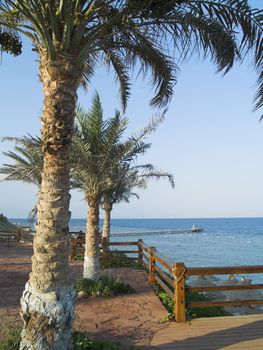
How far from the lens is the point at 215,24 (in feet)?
20.6

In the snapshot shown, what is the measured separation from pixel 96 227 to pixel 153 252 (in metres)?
2.15

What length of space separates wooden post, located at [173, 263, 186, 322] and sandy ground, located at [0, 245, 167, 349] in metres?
0.37

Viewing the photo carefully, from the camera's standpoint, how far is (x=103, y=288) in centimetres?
1055

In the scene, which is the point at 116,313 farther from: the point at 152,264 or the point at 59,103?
the point at 59,103

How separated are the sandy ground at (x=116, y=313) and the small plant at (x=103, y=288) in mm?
306

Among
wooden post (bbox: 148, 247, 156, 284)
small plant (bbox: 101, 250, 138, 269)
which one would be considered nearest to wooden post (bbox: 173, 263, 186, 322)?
wooden post (bbox: 148, 247, 156, 284)

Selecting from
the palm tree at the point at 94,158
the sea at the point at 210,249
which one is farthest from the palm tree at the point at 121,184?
the sea at the point at 210,249

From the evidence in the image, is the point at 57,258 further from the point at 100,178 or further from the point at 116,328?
the point at 100,178

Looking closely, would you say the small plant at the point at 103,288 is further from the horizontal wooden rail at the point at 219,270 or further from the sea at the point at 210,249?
the sea at the point at 210,249

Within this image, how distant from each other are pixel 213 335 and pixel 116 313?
246 cm

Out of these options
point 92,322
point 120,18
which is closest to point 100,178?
point 92,322

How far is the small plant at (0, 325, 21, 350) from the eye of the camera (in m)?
6.02

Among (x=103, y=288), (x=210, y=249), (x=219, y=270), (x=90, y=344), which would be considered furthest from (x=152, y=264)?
(x=210, y=249)

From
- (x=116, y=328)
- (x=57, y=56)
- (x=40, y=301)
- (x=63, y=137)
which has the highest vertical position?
(x=57, y=56)
